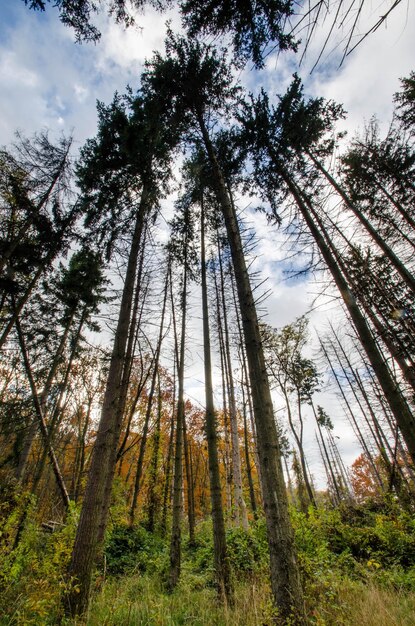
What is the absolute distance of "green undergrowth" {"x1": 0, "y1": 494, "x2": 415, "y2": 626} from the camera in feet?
9.38

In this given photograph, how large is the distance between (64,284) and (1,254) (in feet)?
8.47

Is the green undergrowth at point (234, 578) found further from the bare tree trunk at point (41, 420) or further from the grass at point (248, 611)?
the bare tree trunk at point (41, 420)

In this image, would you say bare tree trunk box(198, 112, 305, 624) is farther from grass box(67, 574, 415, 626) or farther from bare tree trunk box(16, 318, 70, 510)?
bare tree trunk box(16, 318, 70, 510)

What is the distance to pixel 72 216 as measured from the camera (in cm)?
910

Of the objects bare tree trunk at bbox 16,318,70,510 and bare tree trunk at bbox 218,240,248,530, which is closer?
bare tree trunk at bbox 16,318,70,510

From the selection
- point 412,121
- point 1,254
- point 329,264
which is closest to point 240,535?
point 329,264

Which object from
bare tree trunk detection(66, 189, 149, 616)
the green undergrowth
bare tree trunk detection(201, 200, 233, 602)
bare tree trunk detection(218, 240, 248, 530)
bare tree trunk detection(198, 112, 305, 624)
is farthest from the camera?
bare tree trunk detection(218, 240, 248, 530)

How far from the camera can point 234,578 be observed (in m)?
4.89

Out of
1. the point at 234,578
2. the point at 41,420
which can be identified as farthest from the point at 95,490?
the point at 234,578

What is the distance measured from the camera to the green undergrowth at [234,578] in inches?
113

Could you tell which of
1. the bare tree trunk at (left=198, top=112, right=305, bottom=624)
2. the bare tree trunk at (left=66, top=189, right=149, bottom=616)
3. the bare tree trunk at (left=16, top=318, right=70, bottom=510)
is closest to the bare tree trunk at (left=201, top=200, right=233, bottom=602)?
the bare tree trunk at (left=198, top=112, right=305, bottom=624)

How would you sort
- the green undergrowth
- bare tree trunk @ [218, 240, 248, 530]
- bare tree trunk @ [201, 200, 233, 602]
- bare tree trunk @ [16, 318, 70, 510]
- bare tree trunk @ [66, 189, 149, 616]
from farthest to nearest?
bare tree trunk @ [218, 240, 248, 530] → bare tree trunk @ [16, 318, 70, 510] → bare tree trunk @ [201, 200, 233, 602] → bare tree trunk @ [66, 189, 149, 616] → the green undergrowth

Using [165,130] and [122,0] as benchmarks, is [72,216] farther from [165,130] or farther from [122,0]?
[122,0]

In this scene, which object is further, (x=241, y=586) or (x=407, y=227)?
(x=407, y=227)
